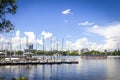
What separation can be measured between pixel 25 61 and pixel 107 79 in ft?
209

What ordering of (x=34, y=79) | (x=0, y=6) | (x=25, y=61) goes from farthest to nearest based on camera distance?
(x=25, y=61) < (x=34, y=79) < (x=0, y=6)

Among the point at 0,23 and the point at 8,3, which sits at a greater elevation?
the point at 8,3

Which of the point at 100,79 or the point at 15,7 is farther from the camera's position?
the point at 100,79

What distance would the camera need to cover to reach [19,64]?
413 feet

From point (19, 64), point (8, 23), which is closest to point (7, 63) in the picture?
point (19, 64)

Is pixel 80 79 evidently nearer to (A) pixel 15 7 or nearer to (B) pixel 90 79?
(B) pixel 90 79

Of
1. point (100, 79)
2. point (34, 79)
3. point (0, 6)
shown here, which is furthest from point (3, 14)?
point (100, 79)

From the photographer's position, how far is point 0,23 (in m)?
18.2

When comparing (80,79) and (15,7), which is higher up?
(15,7)

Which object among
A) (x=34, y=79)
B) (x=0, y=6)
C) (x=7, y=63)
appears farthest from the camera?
(x=7, y=63)

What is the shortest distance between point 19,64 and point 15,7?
109 meters

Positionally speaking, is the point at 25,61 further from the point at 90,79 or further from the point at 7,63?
the point at 90,79

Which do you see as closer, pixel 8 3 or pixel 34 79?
pixel 8 3

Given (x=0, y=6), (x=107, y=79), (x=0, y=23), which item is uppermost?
(x=0, y=6)
